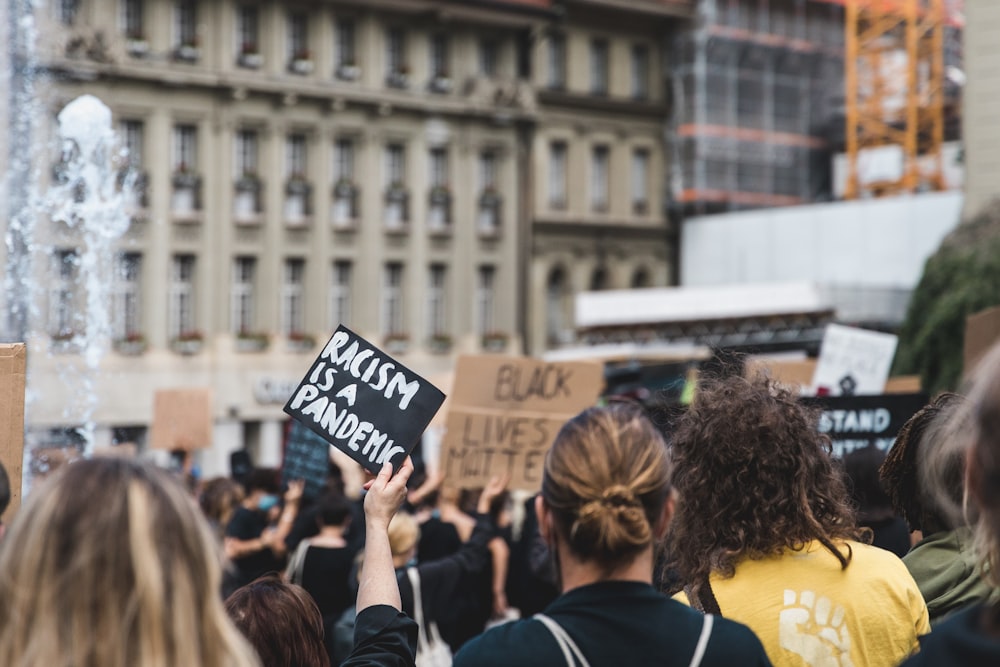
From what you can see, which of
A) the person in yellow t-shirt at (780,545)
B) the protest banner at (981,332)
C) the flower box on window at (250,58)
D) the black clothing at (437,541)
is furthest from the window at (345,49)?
the person in yellow t-shirt at (780,545)

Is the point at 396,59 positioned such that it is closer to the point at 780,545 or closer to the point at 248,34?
the point at 248,34

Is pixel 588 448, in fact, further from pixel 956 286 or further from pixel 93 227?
pixel 93 227

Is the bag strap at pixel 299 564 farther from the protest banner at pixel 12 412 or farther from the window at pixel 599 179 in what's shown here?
the window at pixel 599 179

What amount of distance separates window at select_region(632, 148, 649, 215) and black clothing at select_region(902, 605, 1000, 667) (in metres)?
45.3

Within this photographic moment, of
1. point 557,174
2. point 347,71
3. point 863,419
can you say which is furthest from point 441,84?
point 863,419

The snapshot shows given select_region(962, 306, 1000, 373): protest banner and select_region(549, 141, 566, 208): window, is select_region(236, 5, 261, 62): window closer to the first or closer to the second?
select_region(549, 141, 566, 208): window

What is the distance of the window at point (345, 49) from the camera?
1593 inches

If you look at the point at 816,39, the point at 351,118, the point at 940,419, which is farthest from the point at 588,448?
the point at 816,39

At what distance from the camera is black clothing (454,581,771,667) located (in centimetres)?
304

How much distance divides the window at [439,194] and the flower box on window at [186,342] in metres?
7.06

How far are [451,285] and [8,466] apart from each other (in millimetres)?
37299

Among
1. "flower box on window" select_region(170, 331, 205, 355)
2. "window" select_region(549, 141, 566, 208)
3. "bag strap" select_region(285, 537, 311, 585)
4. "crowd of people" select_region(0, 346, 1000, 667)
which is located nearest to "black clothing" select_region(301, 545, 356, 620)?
"bag strap" select_region(285, 537, 311, 585)

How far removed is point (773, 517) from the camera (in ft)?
13.1

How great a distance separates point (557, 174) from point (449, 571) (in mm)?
38365
